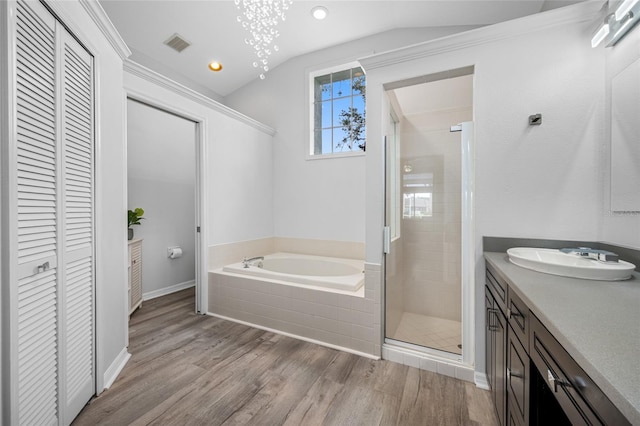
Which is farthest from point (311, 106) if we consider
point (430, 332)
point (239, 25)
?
point (430, 332)

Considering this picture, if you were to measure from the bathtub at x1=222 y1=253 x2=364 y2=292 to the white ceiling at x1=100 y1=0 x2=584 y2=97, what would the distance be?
8.71 feet

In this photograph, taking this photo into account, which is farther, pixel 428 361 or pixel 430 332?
pixel 430 332

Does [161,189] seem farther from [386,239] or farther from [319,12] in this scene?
[386,239]

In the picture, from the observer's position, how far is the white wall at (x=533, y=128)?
4.99 ft

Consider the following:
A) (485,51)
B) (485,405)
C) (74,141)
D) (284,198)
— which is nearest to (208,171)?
(284,198)

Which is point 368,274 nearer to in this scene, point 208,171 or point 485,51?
point 485,51

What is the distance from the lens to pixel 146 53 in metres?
3.16

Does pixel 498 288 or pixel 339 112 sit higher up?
pixel 339 112

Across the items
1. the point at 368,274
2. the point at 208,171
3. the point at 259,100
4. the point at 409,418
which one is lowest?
the point at 409,418

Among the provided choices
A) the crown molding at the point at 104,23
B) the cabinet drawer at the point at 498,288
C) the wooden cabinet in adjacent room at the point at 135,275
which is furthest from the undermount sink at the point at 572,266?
the wooden cabinet in adjacent room at the point at 135,275

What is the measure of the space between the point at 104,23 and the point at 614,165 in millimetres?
3038

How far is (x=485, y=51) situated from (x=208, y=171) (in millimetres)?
2674

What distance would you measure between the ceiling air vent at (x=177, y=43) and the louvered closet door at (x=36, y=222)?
2.09 metres

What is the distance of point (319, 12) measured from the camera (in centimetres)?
288
